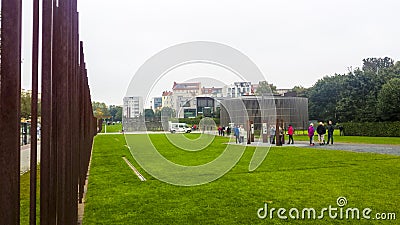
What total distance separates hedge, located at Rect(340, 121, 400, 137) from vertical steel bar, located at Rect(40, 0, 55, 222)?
1597 inches

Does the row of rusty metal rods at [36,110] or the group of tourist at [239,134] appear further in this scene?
the group of tourist at [239,134]

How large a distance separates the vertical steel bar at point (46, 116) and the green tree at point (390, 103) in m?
43.6

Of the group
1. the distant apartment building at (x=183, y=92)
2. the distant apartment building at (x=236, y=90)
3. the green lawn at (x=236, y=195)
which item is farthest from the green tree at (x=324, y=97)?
the green lawn at (x=236, y=195)

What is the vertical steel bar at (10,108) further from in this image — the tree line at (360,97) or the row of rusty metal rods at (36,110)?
the tree line at (360,97)

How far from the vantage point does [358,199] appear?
26.7 feet

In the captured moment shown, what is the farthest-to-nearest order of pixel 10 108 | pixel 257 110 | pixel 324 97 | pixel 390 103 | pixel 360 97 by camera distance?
1. pixel 324 97
2. pixel 360 97
3. pixel 390 103
4. pixel 257 110
5. pixel 10 108

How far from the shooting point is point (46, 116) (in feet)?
7.95

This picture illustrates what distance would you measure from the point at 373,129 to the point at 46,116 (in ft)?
140

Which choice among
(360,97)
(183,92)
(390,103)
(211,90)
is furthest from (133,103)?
(360,97)

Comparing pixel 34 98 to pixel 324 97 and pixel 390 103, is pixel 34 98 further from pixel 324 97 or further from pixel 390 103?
pixel 324 97

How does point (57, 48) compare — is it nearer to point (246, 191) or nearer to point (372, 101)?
point (246, 191)

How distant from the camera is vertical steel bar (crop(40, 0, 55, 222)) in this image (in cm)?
239

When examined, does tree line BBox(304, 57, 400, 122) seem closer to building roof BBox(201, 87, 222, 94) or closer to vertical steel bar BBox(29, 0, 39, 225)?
building roof BBox(201, 87, 222, 94)

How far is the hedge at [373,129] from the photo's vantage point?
38.9 m
